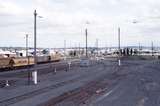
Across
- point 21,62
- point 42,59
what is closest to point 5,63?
point 21,62

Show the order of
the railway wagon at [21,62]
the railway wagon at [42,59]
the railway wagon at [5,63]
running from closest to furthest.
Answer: the railway wagon at [5,63], the railway wagon at [21,62], the railway wagon at [42,59]

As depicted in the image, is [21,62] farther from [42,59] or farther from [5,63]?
[42,59]

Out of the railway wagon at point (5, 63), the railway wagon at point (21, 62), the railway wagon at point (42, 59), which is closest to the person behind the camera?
the railway wagon at point (5, 63)

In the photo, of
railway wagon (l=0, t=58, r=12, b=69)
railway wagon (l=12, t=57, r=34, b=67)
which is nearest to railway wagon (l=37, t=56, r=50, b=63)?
railway wagon (l=12, t=57, r=34, b=67)

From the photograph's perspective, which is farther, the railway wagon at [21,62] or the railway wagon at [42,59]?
the railway wagon at [42,59]

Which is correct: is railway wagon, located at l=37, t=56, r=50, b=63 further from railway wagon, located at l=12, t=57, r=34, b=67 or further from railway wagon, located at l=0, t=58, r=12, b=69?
railway wagon, located at l=0, t=58, r=12, b=69

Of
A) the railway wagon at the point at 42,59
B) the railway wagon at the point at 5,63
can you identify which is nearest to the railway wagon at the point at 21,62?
the railway wagon at the point at 5,63

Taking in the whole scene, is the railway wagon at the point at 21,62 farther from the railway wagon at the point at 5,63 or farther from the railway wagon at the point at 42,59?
the railway wagon at the point at 42,59

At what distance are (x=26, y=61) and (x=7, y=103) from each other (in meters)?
52.1

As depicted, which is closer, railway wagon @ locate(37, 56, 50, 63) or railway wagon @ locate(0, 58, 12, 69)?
railway wagon @ locate(0, 58, 12, 69)

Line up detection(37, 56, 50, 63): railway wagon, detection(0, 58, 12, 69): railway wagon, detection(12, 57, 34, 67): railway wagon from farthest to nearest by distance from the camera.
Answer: detection(37, 56, 50, 63): railway wagon → detection(12, 57, 34, 67): railway wagon → detection(0, 58, 12, 69): railway wagon

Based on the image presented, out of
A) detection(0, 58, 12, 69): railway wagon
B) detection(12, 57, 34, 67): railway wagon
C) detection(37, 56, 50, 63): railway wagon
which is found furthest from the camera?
detection(37, 56, 50, 63): railway wagon

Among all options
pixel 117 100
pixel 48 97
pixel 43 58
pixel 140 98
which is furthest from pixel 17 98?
pixel 43 58

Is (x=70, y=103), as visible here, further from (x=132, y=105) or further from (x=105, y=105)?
(x=132, y=105)
